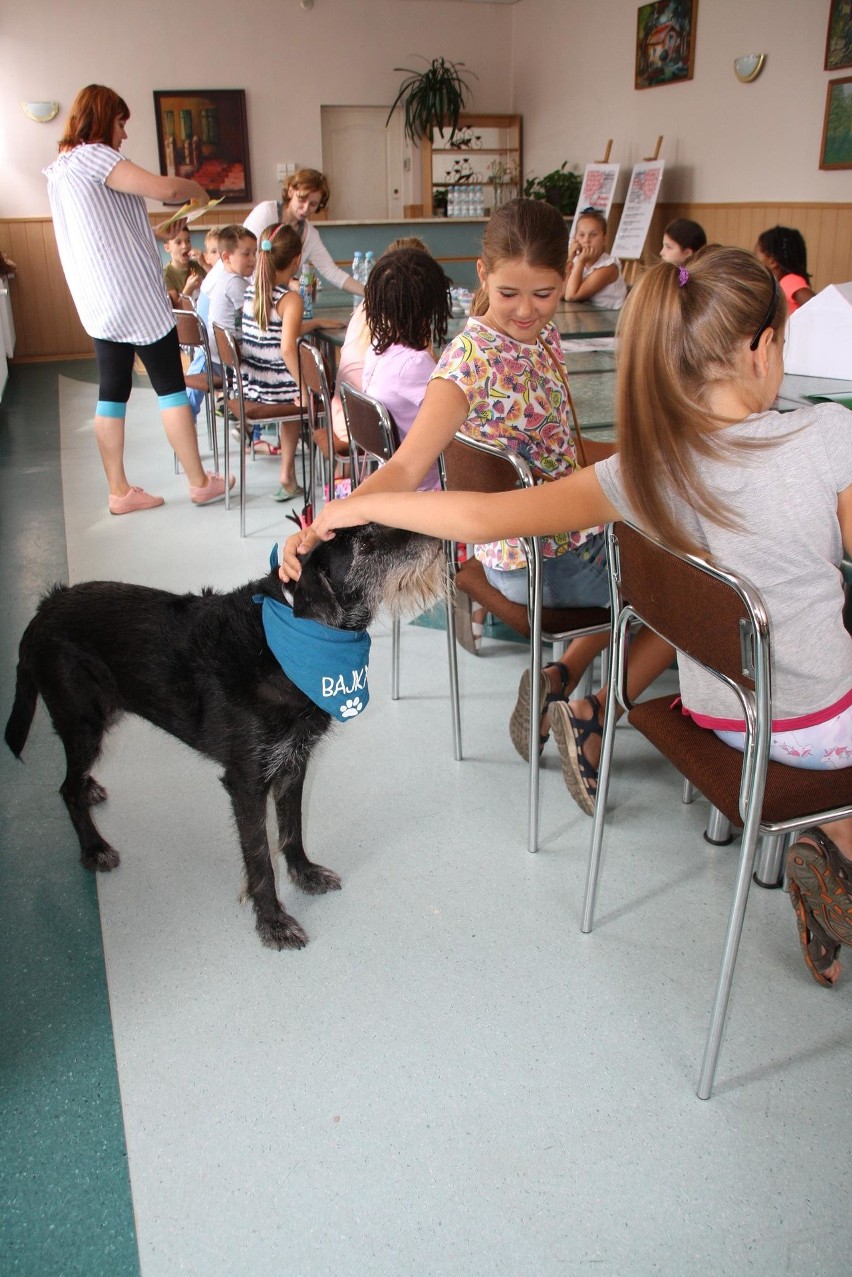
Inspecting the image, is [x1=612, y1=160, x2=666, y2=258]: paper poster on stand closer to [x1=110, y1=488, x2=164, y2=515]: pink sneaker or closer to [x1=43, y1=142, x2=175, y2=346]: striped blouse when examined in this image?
[x1=43, y1=142, x2=175, y2=346]: striped blouse

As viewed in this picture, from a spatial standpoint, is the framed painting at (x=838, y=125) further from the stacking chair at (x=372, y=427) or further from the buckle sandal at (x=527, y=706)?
the buckle sandal at (x=527, y=706)

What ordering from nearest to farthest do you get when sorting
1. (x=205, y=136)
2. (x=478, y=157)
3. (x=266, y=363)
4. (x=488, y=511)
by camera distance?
(x=488, y=511), (x=266, y=363), (x=205, y=136), (x=478, y=157)

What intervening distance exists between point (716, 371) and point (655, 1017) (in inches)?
41.2

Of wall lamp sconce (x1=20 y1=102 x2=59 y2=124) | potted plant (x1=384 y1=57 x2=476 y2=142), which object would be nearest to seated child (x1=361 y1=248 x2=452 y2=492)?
wall lamp sconce (x1=20 y1=102 x2=59 y2=124)

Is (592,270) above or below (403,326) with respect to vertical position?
above

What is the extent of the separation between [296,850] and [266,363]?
292cm

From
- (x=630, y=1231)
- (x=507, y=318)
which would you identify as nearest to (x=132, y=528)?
(x=507, y=318)

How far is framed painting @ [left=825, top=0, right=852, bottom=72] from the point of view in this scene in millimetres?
6020

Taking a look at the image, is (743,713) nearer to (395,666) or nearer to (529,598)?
(529,598)

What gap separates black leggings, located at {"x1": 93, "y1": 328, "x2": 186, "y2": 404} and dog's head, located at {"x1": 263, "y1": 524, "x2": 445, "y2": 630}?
2956mm

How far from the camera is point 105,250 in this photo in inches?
153

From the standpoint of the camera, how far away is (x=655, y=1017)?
1.59 metres

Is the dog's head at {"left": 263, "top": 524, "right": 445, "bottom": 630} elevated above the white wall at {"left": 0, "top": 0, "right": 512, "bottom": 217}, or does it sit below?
below

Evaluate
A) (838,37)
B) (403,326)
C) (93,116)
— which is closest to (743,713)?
(403,326)
